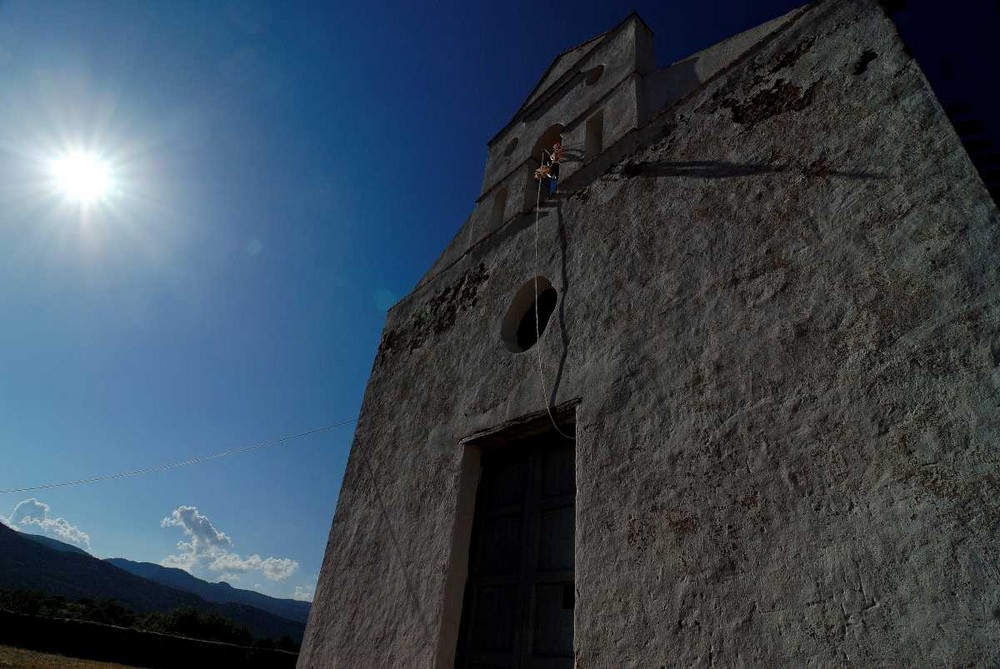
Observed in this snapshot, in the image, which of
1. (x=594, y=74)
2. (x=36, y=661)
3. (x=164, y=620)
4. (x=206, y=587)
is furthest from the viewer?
(x=206, y=587)

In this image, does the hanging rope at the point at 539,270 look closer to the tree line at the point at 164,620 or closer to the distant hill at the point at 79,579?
the tree line at the point at 164,620

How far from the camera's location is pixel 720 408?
2.90 m

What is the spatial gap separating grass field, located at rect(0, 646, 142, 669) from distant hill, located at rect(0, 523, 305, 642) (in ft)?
135

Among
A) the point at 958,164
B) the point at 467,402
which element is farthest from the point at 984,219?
the point at 467,402

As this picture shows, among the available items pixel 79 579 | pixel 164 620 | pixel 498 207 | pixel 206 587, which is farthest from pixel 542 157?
pixel 206 587

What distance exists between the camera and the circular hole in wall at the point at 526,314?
190 inches

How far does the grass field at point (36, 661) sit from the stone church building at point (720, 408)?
8.00m

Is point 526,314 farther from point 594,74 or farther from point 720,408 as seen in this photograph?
point 594,74

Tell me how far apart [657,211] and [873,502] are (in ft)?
8.02

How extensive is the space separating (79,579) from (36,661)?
62307mm

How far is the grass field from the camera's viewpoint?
9105 mm

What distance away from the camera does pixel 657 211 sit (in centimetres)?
402

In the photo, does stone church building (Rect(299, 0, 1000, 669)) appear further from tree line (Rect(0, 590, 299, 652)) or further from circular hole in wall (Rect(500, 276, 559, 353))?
tree line (Rect(0, 590, 299, 652))

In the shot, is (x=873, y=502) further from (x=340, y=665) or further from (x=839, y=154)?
(x=340, y=665)
